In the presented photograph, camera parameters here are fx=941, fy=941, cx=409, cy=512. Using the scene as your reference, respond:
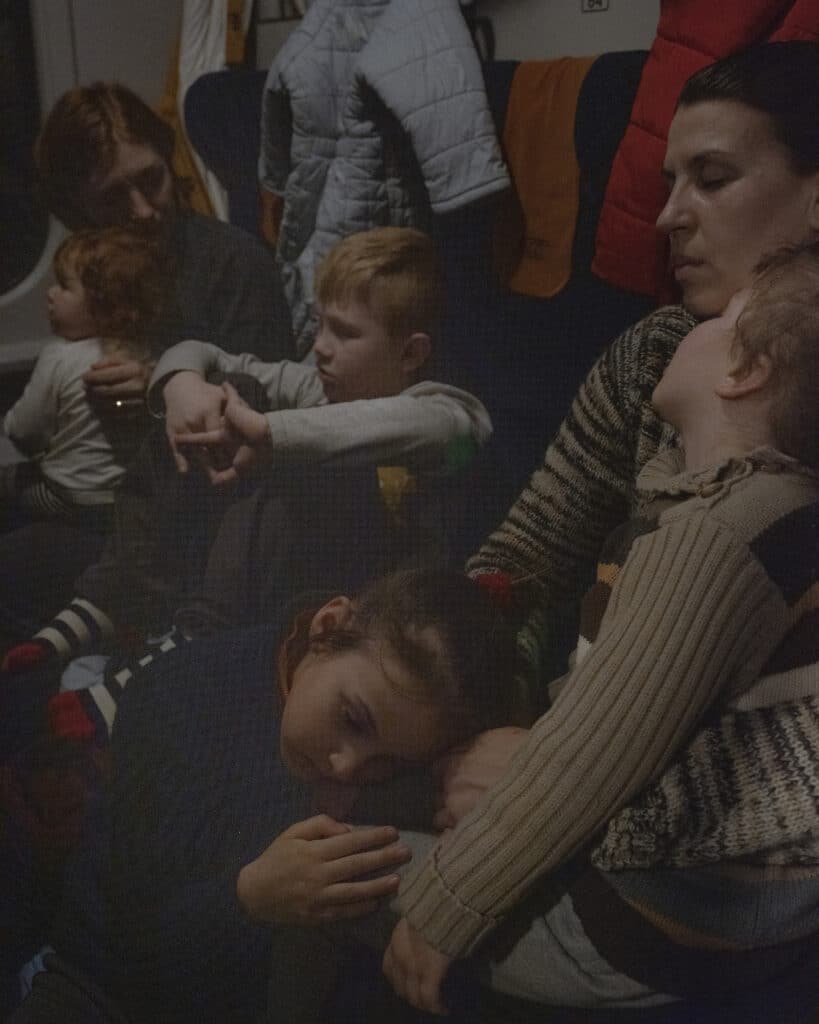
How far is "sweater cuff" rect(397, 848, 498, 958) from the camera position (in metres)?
0.75

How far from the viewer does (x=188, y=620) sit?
88cm

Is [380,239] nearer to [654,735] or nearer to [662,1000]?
[654,735]

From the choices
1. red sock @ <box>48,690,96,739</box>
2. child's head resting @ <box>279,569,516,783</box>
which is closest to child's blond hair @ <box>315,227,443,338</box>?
child's head resting @ <box>279,569,516,783</box>

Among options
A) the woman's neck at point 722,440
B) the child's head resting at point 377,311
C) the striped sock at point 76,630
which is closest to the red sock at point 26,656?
the striped sock at point 76,630

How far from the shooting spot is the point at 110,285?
0.85 m

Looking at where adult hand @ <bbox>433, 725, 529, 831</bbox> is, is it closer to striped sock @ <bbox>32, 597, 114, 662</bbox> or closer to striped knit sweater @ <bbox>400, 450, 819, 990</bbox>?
striped knit sweater @ <bbox>400, 450, 819, 990</bbox>

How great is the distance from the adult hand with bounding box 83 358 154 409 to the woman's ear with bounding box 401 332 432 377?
9.4 inches

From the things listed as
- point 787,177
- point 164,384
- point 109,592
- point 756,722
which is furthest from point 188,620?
point 787,177

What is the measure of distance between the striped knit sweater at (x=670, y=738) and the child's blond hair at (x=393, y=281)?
0.79 feet

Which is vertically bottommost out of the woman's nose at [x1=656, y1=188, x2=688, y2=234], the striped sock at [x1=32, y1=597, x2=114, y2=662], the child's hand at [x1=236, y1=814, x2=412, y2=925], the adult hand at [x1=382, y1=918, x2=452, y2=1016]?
the adult hand at [x1=382, y1=918, x2=452, y2=1016]

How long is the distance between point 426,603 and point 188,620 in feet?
0.78

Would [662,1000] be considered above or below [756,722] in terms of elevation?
below

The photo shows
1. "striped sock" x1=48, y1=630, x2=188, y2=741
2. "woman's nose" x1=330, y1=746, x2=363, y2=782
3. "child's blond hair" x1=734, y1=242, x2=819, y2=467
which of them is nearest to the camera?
"child's blond hair" x1=734, y1=242, x2=819, y2=467

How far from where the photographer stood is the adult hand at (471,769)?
75cm
